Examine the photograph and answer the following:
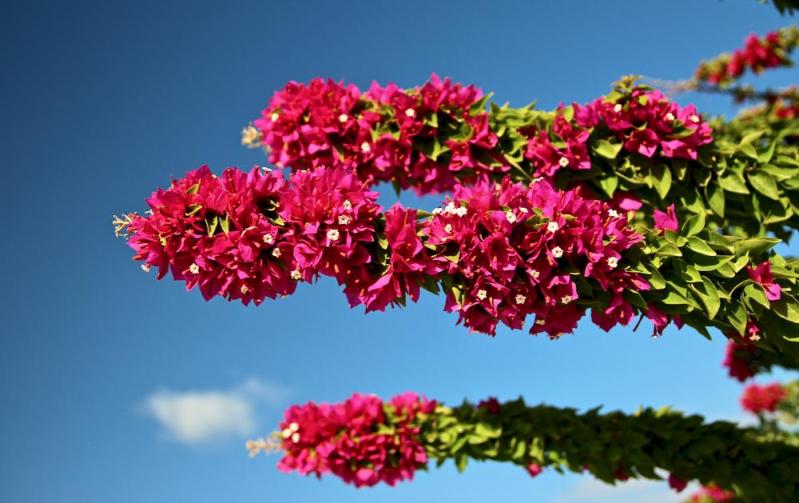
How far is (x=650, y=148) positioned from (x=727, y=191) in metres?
0.64

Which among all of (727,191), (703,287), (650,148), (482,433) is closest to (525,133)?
(650,148)

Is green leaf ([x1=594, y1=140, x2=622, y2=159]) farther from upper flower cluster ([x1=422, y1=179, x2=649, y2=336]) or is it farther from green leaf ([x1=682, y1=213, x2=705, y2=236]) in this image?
upper flower cluster ([x1=422, y1=179, x2=649, y2=336])

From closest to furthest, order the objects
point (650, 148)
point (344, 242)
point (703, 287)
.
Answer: point (344, 242) → point (703, 287) → point (650, 148)

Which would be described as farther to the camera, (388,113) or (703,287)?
(388,113)

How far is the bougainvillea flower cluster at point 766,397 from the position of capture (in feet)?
33.1

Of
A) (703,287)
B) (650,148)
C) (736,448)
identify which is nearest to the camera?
(703,287)

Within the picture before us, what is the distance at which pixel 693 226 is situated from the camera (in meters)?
3.53

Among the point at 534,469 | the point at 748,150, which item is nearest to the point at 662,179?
the point at 748,150

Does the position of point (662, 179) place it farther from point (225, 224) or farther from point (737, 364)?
point (737, 364)

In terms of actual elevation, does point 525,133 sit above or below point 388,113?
below

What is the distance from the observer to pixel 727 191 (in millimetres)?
4707

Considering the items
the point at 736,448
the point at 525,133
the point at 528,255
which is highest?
the point at 525,133

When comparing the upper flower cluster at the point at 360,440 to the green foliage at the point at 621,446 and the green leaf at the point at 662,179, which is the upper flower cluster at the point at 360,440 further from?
the green leaf at the point at 662,179

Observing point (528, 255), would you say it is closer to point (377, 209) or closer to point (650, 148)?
point (377, 209)
